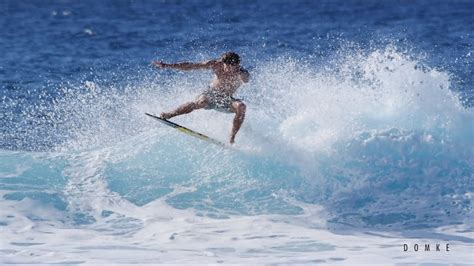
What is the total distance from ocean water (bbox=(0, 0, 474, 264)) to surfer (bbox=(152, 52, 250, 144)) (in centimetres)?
91

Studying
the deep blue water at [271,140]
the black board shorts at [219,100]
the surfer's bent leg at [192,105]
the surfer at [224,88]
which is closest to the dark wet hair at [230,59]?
the surfer at [224,88]

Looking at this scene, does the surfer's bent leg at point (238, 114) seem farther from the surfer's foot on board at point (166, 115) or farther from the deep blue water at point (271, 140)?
the surfer's foot on board at point (166, 115)

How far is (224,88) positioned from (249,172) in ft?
4.81

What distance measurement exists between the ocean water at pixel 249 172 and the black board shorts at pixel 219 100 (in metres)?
0.88

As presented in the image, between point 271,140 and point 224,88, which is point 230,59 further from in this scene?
point 271,140

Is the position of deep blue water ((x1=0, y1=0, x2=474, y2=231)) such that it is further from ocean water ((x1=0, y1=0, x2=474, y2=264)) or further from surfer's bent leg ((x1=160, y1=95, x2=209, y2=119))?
surfer's bent leg ((x1=160, y1=95, x2=209, y2=119))

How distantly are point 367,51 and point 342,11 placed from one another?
10021mm

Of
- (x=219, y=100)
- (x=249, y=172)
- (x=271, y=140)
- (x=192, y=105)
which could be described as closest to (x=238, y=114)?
(x=219, y=100)

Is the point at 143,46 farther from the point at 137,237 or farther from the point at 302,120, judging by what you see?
the point at 137,237

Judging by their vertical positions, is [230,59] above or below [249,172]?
above

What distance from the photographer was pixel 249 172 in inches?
529

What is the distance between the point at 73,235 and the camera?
11242 mm

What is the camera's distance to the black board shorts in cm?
1312

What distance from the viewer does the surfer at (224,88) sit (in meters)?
12.9
